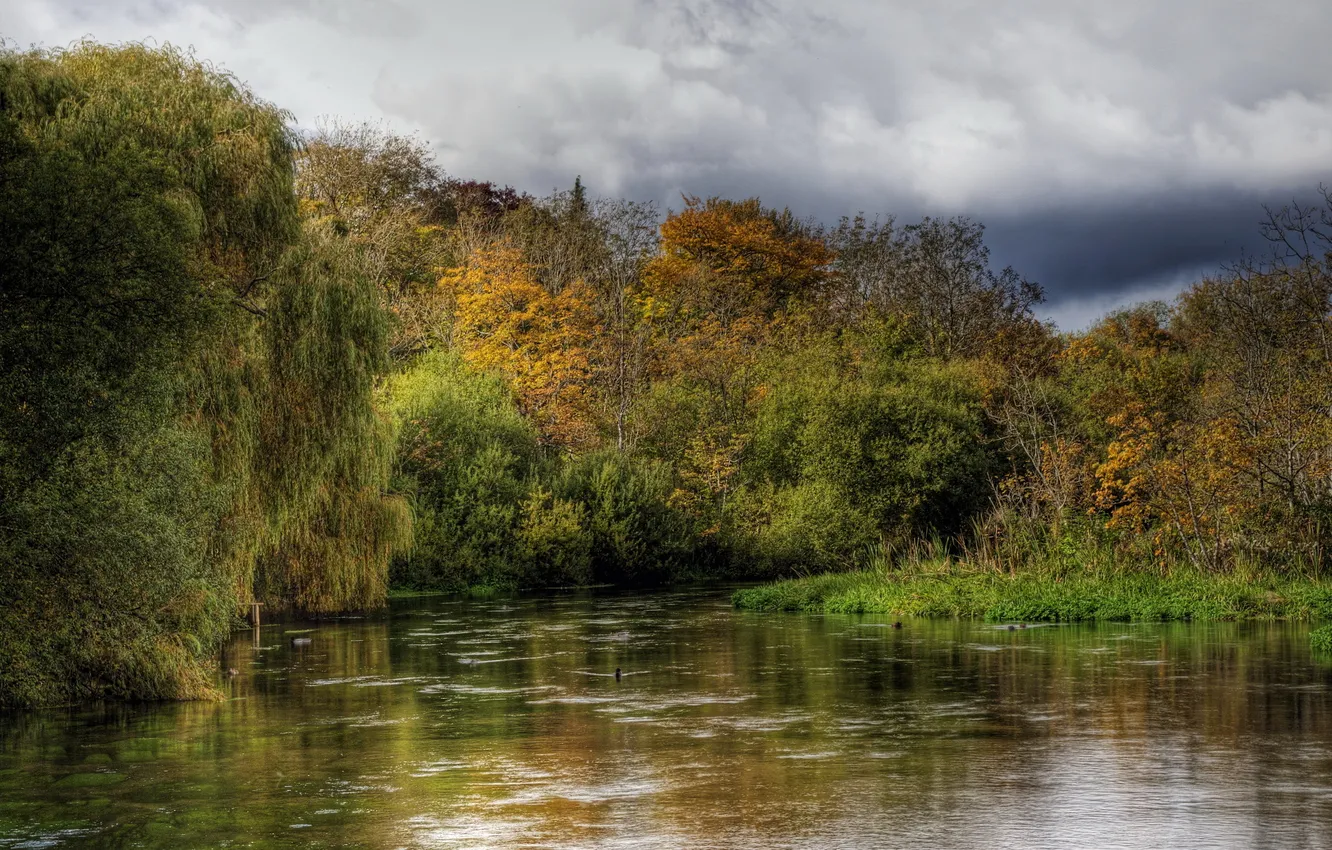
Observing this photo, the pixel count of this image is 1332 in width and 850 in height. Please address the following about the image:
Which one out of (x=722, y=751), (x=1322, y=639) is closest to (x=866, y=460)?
(x=1322, y=639)

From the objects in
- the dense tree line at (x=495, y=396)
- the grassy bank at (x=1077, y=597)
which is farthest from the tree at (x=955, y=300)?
the grassy bank at (x=1077, y=597)

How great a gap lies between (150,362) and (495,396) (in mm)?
33068

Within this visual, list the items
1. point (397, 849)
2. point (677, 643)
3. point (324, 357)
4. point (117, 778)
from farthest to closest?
point (677, 643) → point (324, 357) → point (117, 778) → point (397, 849)

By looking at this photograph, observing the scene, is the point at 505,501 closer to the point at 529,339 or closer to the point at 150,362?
the point at 529,339

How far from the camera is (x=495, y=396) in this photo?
51656 millimetres

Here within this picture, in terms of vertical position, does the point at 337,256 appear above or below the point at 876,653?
above

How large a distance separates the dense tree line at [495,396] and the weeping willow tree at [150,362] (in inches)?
2.0

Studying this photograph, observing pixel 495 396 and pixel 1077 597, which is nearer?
pixel 1077 597

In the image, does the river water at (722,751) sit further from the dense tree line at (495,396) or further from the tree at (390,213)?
the tree at (390,213)

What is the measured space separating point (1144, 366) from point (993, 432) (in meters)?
6.33

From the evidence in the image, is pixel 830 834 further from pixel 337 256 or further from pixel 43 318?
pixel 337 256

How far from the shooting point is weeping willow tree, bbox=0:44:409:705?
1758 centimetres

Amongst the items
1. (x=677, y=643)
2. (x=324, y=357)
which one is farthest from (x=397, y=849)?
(x=677, y=643)

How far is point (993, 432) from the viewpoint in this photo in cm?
5212
